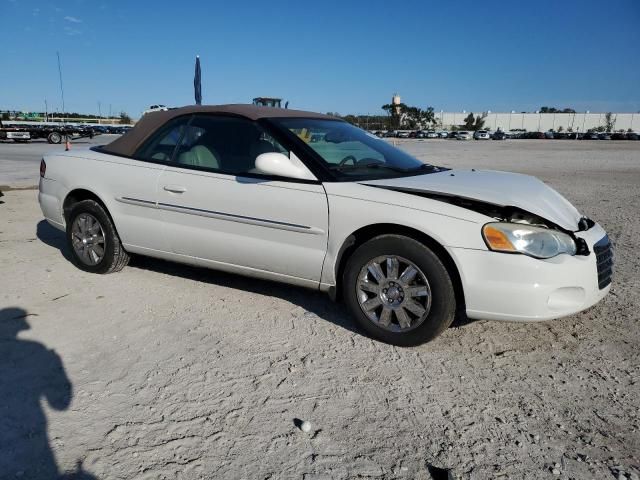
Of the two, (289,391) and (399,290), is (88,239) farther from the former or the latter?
(399,290)

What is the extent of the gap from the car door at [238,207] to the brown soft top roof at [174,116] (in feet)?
0.27

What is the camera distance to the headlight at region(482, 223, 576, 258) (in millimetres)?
3055

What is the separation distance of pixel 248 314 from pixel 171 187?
118 cm

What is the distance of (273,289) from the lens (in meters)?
4.51

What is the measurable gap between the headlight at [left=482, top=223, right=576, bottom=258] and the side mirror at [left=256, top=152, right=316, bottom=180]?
1242 millimetres

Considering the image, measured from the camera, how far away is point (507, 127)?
391 feet

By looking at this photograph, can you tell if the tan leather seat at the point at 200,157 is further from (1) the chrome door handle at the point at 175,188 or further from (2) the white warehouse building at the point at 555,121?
(2) the white warehouse building at the point at 555,121

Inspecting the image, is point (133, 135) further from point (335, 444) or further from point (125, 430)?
point (335, 444)

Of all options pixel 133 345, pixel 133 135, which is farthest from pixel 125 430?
pixel 133 135

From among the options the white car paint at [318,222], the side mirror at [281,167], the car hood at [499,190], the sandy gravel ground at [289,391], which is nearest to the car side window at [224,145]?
the white car paint at [318,222]

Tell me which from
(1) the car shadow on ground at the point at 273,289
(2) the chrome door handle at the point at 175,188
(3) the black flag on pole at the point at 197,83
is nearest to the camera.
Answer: (1) the car shadow on ground at the point at 273,289

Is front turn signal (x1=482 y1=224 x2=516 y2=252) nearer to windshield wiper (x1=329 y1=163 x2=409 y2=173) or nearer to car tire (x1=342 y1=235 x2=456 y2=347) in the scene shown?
car tire (x1=342 y1=235 x2=456 y2=347)

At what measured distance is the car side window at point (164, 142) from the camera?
14.3ft

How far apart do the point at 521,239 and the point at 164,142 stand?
9.70 ft
